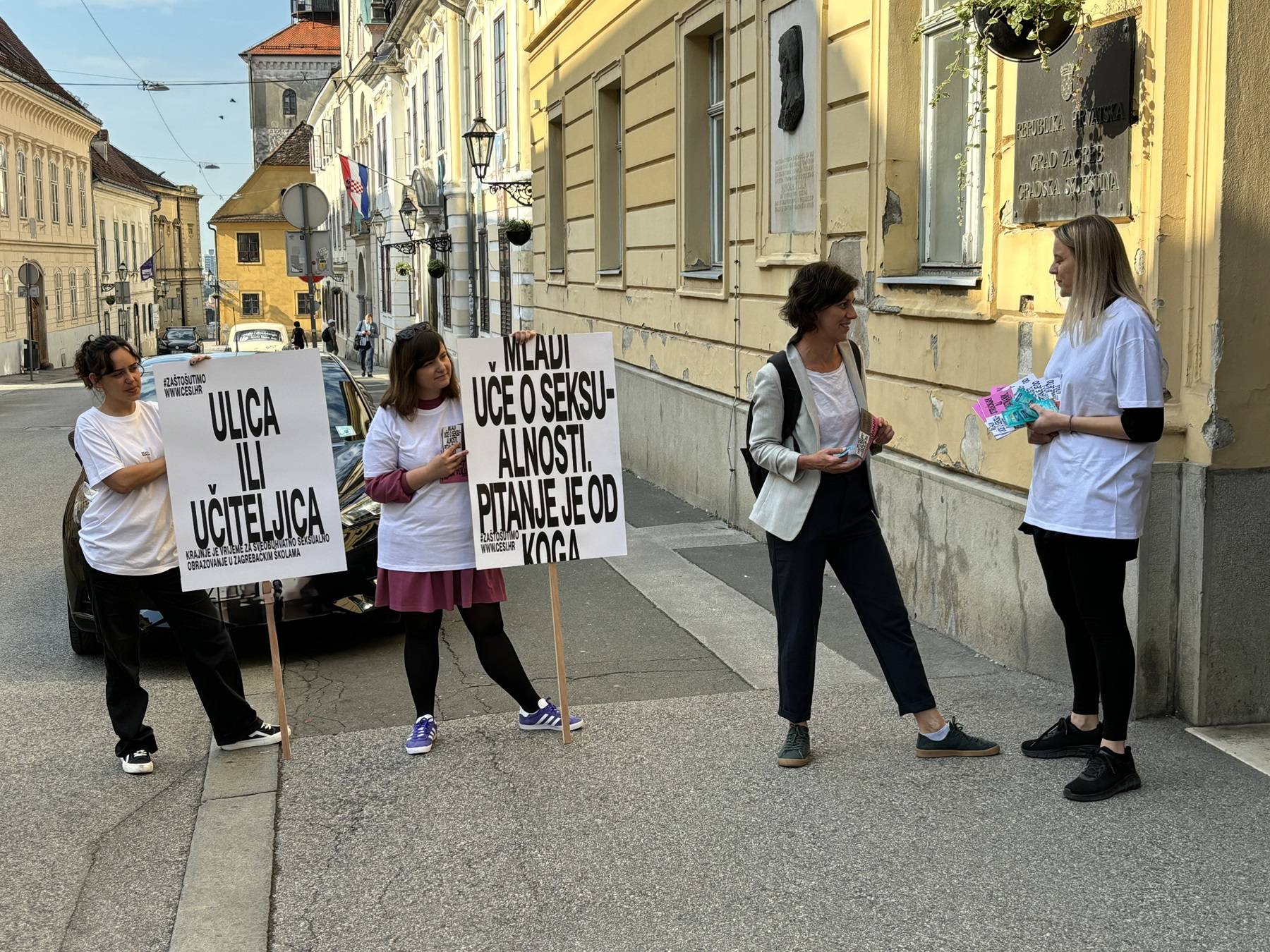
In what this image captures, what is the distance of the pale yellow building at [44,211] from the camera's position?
151 feet

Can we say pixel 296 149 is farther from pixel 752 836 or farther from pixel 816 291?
pixel 752 836

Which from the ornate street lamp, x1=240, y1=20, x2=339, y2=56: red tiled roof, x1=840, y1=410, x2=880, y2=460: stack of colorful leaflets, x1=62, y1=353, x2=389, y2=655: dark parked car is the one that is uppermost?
x1=240, y1=20, x2=339, y2=56: red tiled roof

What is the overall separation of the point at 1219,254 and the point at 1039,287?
1086 millimetres

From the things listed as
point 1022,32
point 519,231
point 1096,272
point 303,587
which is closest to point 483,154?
point 519,231

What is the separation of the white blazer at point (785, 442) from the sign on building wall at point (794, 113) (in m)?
4.15

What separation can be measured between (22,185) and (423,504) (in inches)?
1929

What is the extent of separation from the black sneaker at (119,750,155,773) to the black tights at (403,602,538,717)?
1.06 meters

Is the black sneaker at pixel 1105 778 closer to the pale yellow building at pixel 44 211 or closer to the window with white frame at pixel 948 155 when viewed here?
the window with white frame at pixel 948 155

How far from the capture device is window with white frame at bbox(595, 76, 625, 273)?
1517cm

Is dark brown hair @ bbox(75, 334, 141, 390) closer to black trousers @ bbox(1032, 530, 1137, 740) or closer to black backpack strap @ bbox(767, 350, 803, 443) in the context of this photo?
black backpack strap @ bbox(767, 350, 803, 443)

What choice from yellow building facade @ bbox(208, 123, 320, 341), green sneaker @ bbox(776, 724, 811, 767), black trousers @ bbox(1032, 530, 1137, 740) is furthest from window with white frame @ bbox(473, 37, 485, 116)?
yellow building facade @ bbox(208, 123, 320, 341)

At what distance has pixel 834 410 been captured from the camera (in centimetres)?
500

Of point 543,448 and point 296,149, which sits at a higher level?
point 296,149

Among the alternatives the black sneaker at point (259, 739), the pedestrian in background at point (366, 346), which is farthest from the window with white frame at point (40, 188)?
the black sneaker at point (259, 739)
